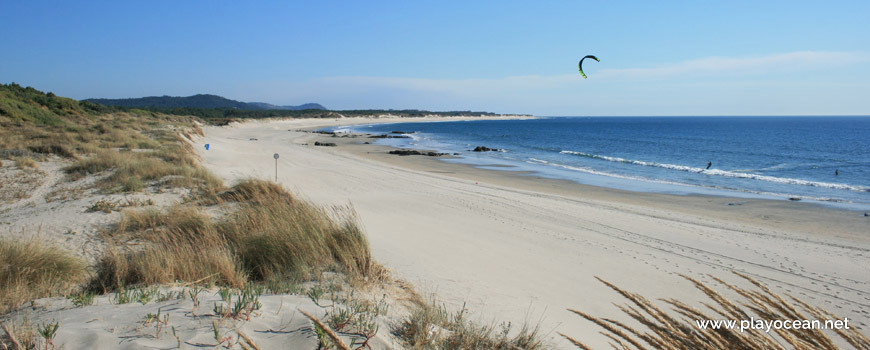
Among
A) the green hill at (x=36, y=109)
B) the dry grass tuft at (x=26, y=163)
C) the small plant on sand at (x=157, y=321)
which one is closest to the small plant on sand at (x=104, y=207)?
the dry grass tuft at (x=26, y=163)

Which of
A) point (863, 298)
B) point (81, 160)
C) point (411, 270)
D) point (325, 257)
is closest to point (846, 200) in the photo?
point (863, 298)

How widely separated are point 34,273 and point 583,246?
8.50 meters

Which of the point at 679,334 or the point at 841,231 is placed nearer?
the point at 679,334

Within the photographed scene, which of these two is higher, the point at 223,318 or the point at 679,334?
the point at 679,334

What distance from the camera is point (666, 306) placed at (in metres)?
5.87

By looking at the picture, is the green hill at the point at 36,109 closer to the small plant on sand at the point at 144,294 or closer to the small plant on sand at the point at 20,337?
the small plant on sand at the point at 144,294

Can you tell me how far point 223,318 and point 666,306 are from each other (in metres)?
5.45

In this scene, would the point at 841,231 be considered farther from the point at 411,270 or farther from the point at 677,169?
the point at 677,169

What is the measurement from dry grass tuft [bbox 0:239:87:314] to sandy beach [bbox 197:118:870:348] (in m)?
3.42

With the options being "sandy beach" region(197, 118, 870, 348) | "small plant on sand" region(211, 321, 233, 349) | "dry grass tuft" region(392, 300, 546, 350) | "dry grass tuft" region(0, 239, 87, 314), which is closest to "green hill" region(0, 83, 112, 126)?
"sandy beach" region(197, 118, 870, 348)

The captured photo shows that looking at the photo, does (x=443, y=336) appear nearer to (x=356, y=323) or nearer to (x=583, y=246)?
(x=356, y=323)

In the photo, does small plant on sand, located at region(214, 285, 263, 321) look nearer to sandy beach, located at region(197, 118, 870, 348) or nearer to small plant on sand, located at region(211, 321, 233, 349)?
small plant on sand, located at region(211, 321, 233, 349)

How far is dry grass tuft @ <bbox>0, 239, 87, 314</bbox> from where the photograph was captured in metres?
3.38

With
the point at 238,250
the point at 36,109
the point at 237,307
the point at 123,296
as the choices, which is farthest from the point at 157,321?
the point at 36,109
